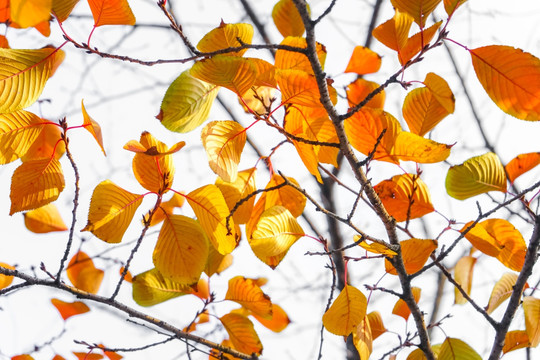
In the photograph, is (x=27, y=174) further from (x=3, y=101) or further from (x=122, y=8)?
(x=122, y=8)

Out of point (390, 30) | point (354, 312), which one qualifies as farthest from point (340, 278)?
point (390, 30)

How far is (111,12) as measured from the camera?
54 centimetres

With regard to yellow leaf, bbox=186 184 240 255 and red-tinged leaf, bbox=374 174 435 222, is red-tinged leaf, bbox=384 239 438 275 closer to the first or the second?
red-tinged leaf, bbox=374 174 435 222

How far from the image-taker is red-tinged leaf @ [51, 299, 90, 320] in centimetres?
89

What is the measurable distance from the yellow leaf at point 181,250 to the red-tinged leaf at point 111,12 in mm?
268

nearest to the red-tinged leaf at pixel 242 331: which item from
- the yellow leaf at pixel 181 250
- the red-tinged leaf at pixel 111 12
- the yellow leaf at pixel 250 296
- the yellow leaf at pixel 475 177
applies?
the yellow leaf at pixel 250 296

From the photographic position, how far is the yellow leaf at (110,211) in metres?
0.58

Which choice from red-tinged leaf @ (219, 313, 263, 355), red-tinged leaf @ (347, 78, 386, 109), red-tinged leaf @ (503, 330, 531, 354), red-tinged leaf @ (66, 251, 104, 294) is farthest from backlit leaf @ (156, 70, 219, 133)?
red-tinged leaf @ (503, 330, 531, 354)

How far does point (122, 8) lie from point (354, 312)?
501 millimetres

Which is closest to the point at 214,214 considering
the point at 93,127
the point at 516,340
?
the point at 93,127

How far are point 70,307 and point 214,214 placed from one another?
19.5 inches

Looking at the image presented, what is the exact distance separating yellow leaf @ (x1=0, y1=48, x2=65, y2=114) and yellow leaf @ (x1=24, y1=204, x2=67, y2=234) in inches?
15.6

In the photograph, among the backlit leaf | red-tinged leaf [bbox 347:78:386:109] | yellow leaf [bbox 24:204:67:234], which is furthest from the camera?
yellow leaf [bbox 24:204:67:234]

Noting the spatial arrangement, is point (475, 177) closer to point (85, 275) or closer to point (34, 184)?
point (34, 184)
